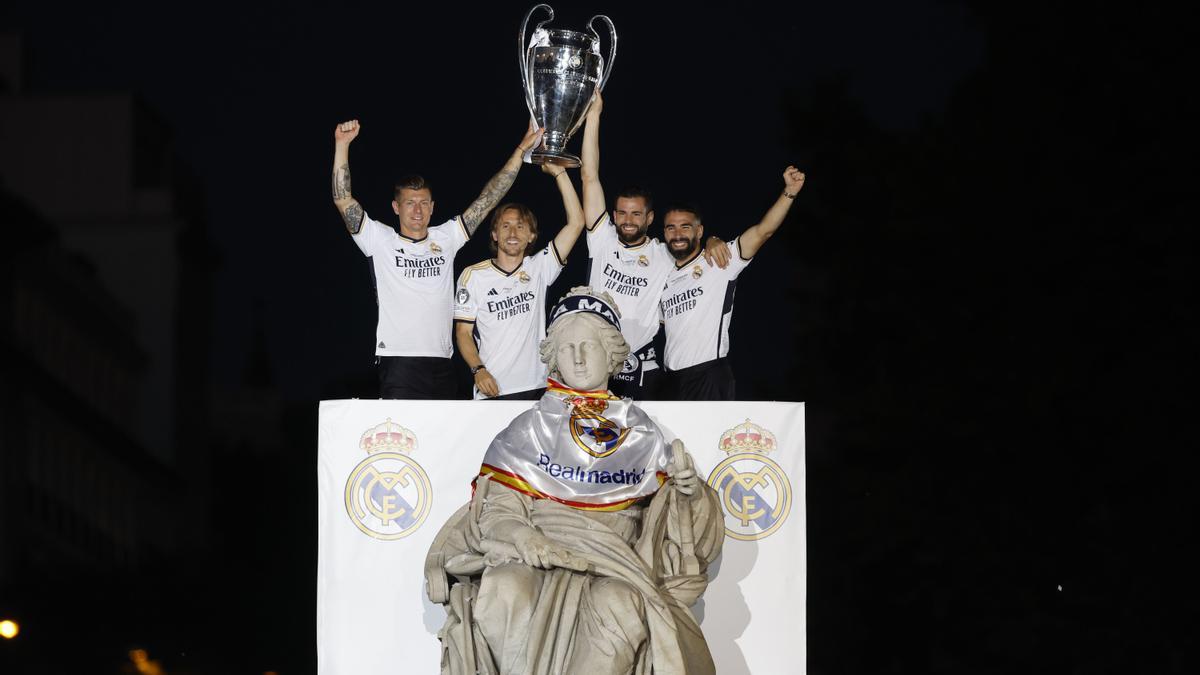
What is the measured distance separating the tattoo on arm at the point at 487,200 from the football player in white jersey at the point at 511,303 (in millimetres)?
52

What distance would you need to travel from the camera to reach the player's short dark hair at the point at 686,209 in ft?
23.9

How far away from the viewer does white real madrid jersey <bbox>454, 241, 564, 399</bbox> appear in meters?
7.07

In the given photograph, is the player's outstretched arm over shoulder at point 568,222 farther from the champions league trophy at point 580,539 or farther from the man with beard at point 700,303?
the champions league trophy at point 580,539

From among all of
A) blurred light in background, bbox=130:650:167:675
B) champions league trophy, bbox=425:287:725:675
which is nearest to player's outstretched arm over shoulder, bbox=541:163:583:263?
champions league trophy, bbox=425:287:725:675

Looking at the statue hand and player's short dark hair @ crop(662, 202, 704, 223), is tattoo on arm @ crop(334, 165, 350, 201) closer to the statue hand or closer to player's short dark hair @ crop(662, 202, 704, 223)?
player's short dark hair @ crop(662, 202, 704, 223)

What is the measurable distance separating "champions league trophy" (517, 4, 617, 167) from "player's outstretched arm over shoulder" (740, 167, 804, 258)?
80 centimetres

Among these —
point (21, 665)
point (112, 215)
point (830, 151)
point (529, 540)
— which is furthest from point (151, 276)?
point (529, 540)

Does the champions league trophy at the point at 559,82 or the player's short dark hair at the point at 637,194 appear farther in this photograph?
the player's short dark hair at the point at 637,194

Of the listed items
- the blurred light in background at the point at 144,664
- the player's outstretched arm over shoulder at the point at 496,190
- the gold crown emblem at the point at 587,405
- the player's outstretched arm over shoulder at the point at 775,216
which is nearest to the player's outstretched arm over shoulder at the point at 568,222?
the player's outstretched arm over shoulder at the point at 496,190

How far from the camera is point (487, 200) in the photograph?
23.6ft

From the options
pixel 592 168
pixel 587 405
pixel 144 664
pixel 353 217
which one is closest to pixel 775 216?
pixel 592 168

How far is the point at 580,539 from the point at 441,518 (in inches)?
34.3

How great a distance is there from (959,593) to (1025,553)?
38cm

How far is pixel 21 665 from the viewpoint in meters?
8.68
